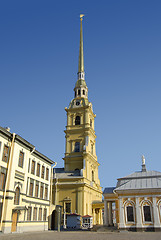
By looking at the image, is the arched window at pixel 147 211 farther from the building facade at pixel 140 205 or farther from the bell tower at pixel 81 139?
the bell tower at pixel 81 139

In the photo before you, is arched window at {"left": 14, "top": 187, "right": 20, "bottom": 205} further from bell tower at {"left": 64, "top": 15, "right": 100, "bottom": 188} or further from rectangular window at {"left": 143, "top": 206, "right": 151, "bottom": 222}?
bell tower at {"left": 64, "top": 15, "right": 100, "bottom": 188}

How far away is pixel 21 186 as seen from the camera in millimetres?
26469

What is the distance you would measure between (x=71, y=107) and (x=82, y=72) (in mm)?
12729

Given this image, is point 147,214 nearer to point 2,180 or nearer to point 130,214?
point 130,214

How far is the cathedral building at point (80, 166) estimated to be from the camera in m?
47.2

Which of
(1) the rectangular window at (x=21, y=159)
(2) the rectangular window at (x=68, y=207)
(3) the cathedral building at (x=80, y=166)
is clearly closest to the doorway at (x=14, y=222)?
(1) the rectangular window at (x=21, y=159)

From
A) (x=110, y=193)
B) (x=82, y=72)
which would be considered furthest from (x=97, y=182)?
(x=82, y=72)

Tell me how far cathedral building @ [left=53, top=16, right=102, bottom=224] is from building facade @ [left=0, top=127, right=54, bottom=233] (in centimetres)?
1334

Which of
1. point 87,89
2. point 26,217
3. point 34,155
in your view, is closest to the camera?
point 26,217

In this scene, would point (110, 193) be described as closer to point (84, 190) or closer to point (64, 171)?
point (84, 190)

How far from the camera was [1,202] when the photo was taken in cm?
2291

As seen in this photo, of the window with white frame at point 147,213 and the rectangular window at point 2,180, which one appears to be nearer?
the rectangular window at point 2,180

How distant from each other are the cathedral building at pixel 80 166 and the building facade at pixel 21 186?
13.3 meters

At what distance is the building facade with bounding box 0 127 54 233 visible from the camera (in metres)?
23.5
